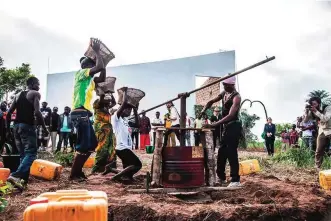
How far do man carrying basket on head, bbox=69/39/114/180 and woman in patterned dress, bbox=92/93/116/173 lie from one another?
0.90 m

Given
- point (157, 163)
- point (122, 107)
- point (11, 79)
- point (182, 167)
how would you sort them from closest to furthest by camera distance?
point (182, 167)
point (157, 163)
point (122, 107)
point (11, 79)

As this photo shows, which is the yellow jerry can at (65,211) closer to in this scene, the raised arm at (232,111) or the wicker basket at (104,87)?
the raised arm at (232,111)

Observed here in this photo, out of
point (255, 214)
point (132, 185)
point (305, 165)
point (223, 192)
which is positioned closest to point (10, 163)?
point (132, 185)

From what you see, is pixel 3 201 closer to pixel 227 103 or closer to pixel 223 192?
pixel 223 192

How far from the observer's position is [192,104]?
67.7 ft

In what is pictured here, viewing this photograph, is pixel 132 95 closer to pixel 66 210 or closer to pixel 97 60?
pixel 97 60

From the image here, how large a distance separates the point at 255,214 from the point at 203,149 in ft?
5.40

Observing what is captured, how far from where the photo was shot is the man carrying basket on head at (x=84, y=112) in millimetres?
6426

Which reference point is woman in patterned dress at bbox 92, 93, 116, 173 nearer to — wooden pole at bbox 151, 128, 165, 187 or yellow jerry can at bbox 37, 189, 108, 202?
wooden pole at bbox 151, 128, 165, 187

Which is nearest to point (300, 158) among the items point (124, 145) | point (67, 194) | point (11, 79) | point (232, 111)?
point (232, 111)

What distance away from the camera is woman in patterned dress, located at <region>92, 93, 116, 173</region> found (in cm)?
755

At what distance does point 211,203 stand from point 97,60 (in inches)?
118

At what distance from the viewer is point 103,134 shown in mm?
7695

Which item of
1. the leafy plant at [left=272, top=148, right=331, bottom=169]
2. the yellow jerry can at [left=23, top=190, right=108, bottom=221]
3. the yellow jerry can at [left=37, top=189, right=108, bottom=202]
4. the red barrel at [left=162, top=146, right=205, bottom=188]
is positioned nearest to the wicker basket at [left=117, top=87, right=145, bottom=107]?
the red barrel at [left=162, top=146, right=205, bottom=188]
